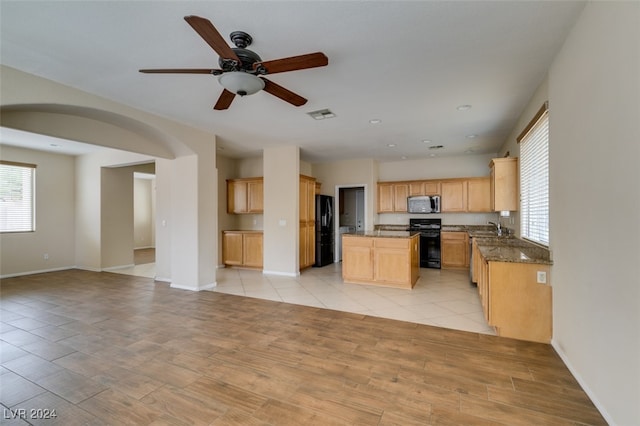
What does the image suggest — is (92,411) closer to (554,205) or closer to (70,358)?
(70,358)

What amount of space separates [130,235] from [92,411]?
6.41 metres

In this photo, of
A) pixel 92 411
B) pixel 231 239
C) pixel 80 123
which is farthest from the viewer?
pixel 231 239

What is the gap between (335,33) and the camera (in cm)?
222

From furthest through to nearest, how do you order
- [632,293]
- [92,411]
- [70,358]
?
[70,358]
[92,411]
[632,293]

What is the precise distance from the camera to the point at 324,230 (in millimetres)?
7109

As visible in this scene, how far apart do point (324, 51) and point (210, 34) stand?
3.45 feet

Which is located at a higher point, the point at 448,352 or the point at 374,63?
the point at 374,63

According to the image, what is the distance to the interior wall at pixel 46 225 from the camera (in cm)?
595

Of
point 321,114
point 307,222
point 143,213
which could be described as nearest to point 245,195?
point 307,222

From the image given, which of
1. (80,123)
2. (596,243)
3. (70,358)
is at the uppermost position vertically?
(80,123)

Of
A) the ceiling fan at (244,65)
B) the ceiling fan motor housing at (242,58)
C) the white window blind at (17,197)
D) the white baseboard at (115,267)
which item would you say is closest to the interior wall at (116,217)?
the white baseboard at (115,267)

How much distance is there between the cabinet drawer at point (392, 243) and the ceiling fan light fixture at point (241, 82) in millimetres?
3369

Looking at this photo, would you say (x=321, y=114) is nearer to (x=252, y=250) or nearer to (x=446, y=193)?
(x=252, y=250)

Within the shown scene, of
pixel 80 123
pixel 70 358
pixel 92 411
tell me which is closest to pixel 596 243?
pixel 92 411
